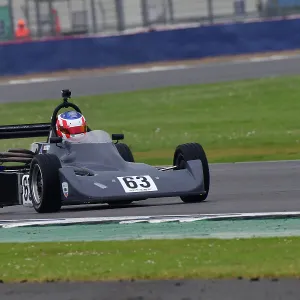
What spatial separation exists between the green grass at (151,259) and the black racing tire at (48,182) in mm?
2602

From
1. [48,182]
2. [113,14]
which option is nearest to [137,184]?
[48,182]

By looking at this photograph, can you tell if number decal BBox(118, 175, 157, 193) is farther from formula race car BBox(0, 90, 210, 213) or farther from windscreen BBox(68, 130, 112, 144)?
windscreen BBox(68, 130, 112, 144)

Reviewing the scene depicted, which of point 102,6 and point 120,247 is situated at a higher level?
point 102,6

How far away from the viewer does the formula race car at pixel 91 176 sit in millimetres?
12500

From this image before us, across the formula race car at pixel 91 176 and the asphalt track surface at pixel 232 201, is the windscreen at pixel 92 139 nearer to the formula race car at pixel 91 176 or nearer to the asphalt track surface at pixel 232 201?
the formula race car at pixel 91 176

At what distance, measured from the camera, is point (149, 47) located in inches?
1230

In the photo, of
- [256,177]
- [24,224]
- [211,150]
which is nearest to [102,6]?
[211,150]

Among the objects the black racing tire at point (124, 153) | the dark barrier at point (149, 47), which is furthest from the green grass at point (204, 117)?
the black racing tire at point (124, 153)

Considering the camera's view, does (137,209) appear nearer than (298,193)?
Yes

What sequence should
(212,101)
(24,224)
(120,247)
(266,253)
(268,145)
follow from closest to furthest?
(266,253) < (120,247) < (24,224) < (268,145) < (212,101)

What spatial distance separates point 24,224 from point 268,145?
35.8 feet

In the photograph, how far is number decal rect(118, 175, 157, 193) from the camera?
491 inches

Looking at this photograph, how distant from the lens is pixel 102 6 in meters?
31.4

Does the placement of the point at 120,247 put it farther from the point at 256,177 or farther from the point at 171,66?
the point at 171,66
